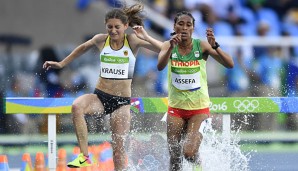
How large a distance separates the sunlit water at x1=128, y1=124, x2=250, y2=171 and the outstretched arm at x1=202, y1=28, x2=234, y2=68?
108 centimetres

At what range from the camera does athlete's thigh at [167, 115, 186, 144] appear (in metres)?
10.2

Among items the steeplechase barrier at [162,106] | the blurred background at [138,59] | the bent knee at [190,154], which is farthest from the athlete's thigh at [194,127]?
the blurred background at [138,59]

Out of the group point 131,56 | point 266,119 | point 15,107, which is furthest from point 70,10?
point 131,56

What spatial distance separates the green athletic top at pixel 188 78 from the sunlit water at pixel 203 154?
648mm

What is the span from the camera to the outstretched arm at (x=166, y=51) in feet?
32.1

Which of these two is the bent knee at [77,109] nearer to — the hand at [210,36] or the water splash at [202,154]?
the water splash at [202,154]

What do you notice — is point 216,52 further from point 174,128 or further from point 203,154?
point 203,154

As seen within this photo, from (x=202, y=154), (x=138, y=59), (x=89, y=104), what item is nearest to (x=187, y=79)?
(x=202, y=154)

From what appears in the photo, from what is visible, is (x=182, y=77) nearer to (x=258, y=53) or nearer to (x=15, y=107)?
(x=15, y=107)

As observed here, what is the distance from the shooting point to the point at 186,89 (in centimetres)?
1021

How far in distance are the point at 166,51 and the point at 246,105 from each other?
2.11 m

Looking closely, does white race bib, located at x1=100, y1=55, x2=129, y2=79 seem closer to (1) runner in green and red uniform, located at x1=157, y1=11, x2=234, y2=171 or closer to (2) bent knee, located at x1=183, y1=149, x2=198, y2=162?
Result: (1) runner in green and red uniform, located at x1=157, y1=11, x2=234, y2=171

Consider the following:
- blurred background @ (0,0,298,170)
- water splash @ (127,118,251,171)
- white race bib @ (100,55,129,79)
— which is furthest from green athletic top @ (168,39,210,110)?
blurred background @ (0,0,298,170)

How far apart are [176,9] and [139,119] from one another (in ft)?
16.2
